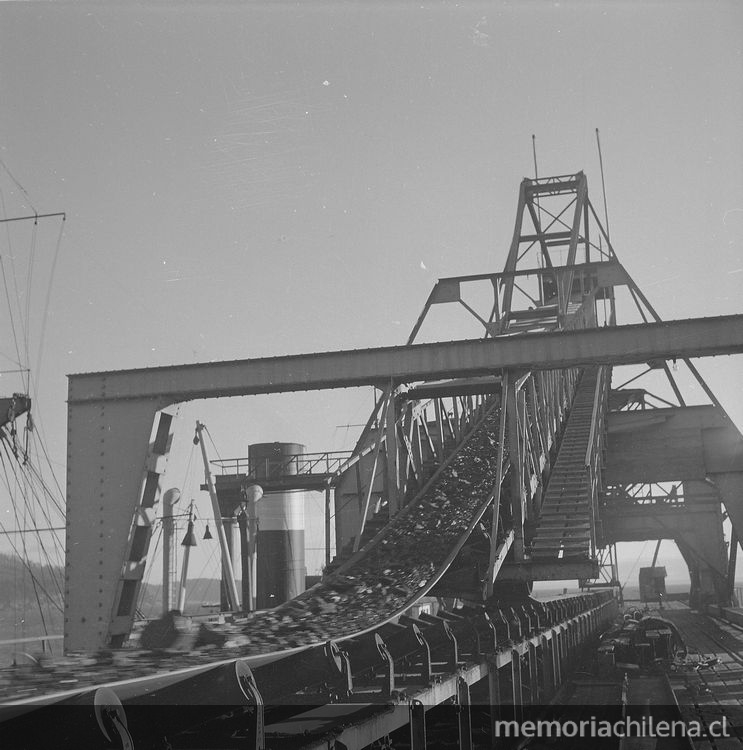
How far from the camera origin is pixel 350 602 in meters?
12.0

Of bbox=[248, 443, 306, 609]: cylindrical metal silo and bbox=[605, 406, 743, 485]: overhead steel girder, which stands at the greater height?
bbox=[605, 406, 743, 485]: overhead steel girder

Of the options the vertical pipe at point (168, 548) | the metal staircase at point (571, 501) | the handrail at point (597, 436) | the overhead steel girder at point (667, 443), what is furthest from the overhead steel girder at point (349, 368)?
the vertical pipe at point (168, 548)

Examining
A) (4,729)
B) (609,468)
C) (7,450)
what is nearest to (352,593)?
(4,729)

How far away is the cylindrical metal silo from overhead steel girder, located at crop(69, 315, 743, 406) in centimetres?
1860

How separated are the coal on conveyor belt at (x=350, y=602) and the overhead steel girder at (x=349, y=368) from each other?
2.69m

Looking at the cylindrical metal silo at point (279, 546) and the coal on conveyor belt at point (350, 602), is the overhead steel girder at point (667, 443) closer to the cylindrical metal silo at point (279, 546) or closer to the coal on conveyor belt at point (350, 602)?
the coal on conveyor belt at point (350, 602)

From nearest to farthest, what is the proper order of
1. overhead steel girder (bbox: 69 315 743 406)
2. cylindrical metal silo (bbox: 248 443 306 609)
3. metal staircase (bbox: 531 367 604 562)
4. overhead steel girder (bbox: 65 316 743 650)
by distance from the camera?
overhead steel girder (bbox: 65 316 743 650) < overhead steel girder (bbox: 69 315 743 406) < metal staircase (bbox: 531 367 604 562) < cylindrical metal silo (bbox: 248 443 306 609)

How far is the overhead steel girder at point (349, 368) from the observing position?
574 inches

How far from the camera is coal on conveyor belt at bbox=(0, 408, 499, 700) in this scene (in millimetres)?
6504

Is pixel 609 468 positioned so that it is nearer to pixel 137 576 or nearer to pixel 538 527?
pixel 538 527

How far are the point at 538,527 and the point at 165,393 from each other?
7.40 m

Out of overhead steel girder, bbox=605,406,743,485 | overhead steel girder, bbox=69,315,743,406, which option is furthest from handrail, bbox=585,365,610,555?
overhead steel girder, bbox=69,315,743,406

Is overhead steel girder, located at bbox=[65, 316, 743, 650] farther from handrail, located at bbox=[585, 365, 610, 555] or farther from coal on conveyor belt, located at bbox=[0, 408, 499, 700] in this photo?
handrail, located at bbox=[585, 365, 610, 555]

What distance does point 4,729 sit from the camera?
4.30 meters
